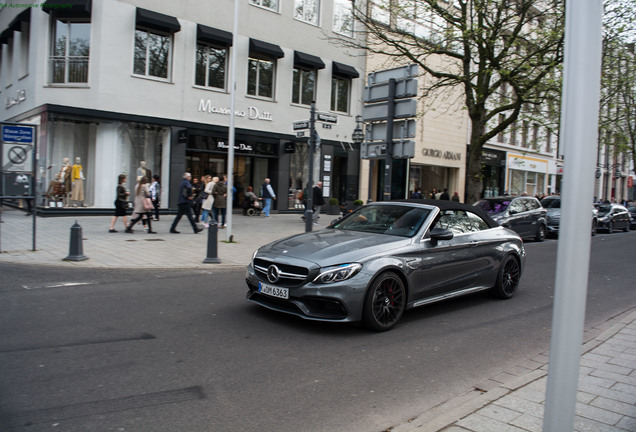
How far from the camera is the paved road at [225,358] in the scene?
3.52m

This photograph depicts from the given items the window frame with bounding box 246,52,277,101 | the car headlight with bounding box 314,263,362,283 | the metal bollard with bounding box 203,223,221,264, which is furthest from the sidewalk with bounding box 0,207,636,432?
the window frame with bounding box 246,52,277,101

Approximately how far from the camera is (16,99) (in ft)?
70.0

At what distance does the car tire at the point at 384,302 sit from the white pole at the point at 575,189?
3.08m

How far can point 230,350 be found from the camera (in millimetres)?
4883

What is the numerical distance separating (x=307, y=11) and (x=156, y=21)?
8.44m

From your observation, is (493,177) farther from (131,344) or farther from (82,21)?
(131,344)

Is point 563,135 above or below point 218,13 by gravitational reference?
below

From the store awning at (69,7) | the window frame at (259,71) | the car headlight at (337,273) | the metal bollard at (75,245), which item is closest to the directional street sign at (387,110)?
the car headlight at (337,273)

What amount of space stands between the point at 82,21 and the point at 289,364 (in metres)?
18.4

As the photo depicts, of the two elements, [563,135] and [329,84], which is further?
[329,84]

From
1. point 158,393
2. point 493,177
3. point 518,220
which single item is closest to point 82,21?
point 518,220

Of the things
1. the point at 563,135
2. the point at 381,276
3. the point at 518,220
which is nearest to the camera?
the point at 563,135

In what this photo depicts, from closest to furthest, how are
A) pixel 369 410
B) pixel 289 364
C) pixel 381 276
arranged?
pixel 369 410 → pixel 289 364 → pixel 381 276

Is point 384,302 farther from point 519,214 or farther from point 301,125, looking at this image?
point 519,214
